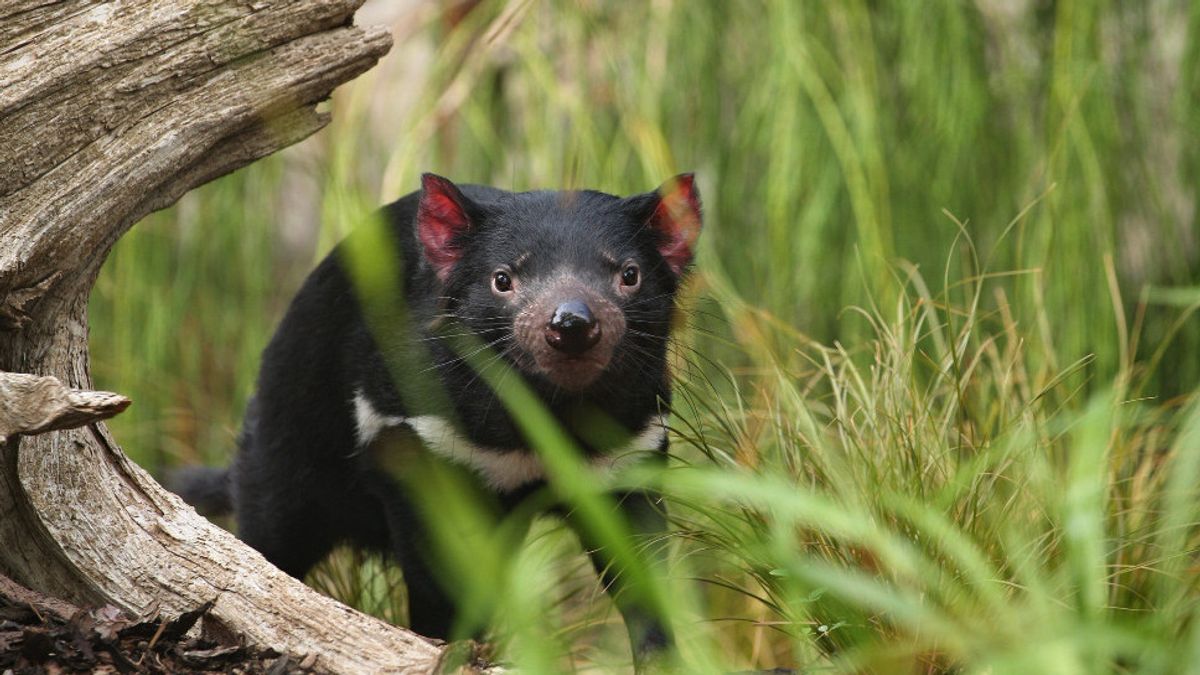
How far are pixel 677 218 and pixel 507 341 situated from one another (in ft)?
1.49

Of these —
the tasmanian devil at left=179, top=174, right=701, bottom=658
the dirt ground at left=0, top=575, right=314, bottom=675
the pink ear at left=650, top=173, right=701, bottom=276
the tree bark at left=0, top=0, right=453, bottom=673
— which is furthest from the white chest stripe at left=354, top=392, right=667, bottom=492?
the dirt ground at left=0, top=575, right=314, bottom=675

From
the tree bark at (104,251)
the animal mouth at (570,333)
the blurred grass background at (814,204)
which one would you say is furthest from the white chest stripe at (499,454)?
the tree bark at (104,251)

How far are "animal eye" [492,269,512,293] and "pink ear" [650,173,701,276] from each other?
335 millimetres

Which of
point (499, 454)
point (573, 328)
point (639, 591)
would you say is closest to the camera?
point (573, 328)

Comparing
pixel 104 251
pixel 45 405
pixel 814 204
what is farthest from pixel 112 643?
pixel 814 204

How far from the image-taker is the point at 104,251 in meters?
2.67

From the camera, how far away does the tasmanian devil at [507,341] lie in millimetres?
2762

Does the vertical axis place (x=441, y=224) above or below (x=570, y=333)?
above

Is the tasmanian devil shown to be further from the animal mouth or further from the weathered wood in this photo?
the weathered wood

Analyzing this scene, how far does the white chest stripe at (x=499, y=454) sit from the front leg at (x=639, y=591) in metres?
0.09

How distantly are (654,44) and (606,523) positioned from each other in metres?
3.18

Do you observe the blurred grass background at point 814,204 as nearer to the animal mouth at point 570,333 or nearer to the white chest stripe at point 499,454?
the white chest stripe at point 499,454

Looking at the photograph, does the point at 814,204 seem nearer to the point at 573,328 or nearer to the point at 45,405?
the point at 573,328

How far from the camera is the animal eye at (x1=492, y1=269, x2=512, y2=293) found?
284 cm
